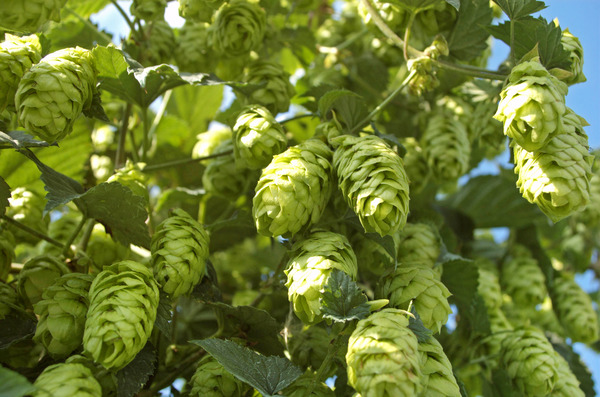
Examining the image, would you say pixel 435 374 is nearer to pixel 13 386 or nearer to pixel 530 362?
pixel 530 362

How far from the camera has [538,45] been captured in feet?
3.76

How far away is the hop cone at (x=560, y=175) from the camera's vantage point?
3.11ft

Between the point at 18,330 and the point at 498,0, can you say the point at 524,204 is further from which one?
the point at 18,330

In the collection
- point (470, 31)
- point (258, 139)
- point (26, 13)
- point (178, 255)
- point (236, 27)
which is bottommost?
point (178, 255)

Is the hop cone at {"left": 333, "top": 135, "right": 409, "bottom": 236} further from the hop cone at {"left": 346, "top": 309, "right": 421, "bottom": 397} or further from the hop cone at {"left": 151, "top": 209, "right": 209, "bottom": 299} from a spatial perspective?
the hop cone at {"left": 151, "top": 209, "right": 209, "bottom": 299}

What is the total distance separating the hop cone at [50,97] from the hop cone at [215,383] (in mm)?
491

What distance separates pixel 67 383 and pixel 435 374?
0.55m

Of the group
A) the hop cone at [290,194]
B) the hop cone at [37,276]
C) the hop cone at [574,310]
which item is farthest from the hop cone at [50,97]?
the hop cone at [574,310]

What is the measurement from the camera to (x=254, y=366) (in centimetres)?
97

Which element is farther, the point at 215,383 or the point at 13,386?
the point at 215,383

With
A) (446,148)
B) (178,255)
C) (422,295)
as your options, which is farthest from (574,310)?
(178,255)

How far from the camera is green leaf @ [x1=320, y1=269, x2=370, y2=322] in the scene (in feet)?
2.90

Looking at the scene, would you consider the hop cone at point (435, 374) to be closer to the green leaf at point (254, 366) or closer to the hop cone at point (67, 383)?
the green leaf at point (254, 366)

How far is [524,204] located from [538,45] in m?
0.89
